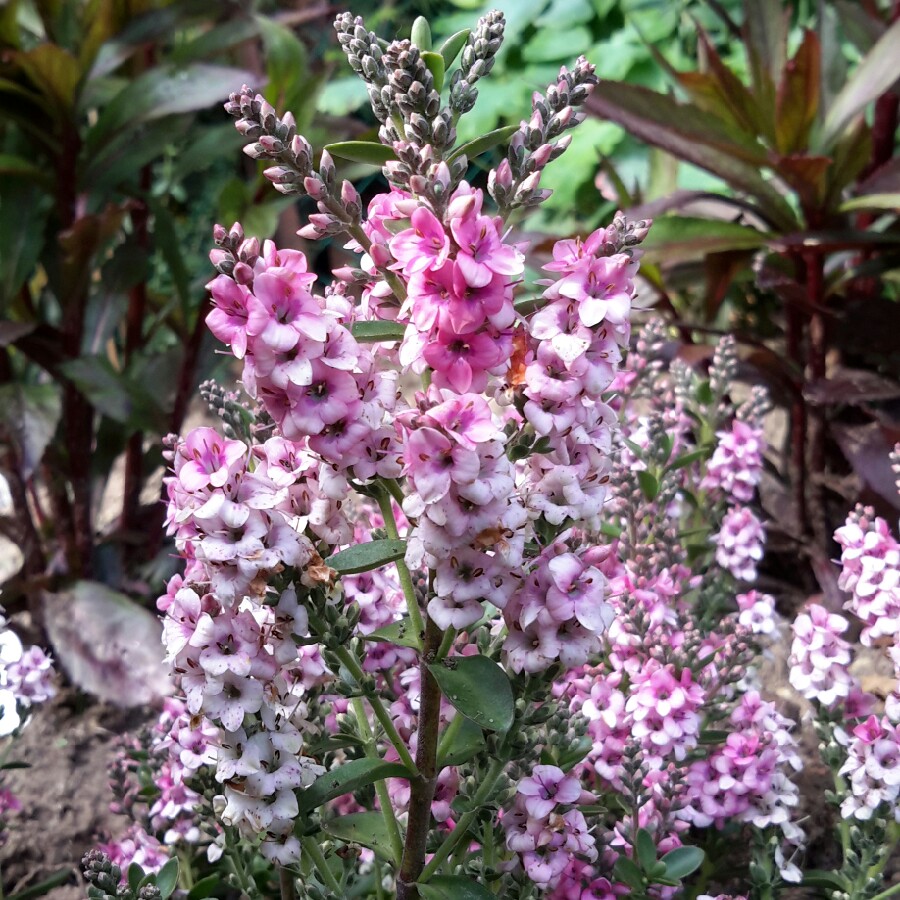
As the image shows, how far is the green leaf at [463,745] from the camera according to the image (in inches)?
31.4

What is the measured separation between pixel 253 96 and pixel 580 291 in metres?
0.27

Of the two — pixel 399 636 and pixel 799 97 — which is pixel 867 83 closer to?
pixel 799 97

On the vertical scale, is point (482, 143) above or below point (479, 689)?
above

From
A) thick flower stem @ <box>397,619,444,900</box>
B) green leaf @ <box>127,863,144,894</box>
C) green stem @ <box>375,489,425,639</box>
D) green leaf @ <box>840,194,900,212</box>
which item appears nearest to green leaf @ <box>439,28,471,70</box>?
green stem @ <box>375,489,425,639</box>

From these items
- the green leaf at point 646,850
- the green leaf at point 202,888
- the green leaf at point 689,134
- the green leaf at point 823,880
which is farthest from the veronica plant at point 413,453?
the green leaf at point 689,134

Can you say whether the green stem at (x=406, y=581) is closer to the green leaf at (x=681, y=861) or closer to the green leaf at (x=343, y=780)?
the green leaf at (x=343, y=780)

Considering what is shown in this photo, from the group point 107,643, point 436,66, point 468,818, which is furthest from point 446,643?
point 107,643

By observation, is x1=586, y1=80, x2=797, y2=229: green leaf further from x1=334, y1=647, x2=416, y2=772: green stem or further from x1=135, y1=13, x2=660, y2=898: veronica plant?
x1=334, y1=647, x2=416, y2=772: green stem

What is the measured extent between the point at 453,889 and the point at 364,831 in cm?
12

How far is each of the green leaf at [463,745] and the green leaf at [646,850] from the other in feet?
0.67

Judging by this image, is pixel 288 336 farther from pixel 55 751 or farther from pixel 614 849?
pixel 55 751

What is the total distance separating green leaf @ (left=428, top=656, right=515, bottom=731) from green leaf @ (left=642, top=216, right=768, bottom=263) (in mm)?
1262

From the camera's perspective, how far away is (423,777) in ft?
2.63

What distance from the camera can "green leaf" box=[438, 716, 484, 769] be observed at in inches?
31.4
